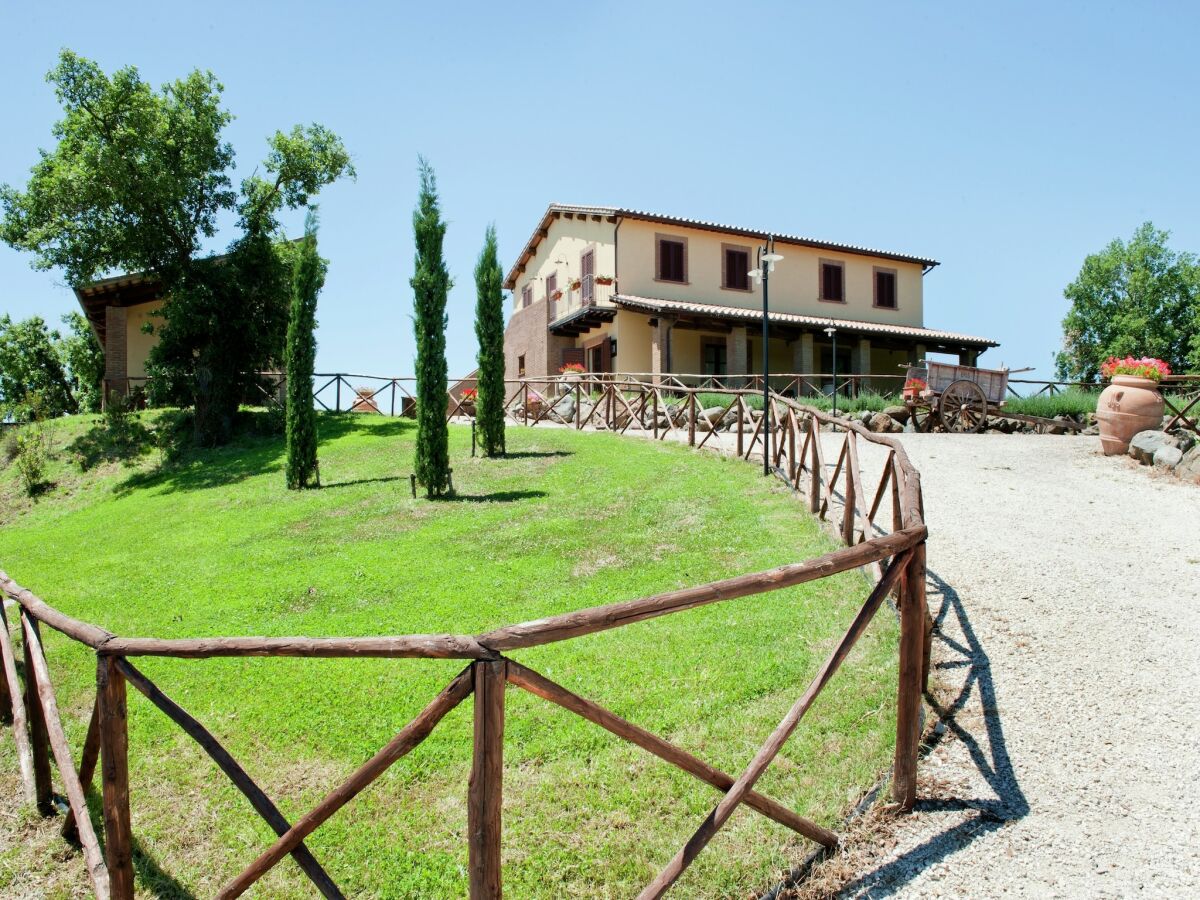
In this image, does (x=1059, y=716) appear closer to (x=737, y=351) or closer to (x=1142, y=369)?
(x=1142, y=369)

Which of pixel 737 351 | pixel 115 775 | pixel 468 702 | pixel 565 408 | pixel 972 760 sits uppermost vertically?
pixel 737 351

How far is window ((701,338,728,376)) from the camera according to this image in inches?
997

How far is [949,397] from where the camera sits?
17.9 meters

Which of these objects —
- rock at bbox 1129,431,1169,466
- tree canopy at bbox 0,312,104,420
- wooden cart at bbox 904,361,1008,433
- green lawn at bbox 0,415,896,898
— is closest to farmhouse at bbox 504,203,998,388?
wooden cart at bbox 904,361,1008,433

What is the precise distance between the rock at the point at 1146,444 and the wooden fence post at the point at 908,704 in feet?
35.2

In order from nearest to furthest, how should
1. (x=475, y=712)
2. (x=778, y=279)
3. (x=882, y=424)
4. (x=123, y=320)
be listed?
(x=475, y=712)
(x=882, y=424)
(x=123, y=320)
(x=778, y=279)

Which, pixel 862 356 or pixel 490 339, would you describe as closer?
pixel 490 339

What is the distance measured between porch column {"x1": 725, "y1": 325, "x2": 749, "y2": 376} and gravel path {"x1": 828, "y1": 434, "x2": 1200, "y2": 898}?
49.2 feet

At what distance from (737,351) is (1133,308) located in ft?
89.7

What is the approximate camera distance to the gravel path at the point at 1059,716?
123 inches

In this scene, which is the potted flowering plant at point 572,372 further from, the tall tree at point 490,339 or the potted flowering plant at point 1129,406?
the potted flowering plant at point 1129,406

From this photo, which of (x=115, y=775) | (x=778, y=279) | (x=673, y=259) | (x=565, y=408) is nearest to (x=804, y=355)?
(x=778, y=279)

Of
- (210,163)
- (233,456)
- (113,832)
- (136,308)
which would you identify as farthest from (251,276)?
(113,832)

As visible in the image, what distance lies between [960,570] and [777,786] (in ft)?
12.5
